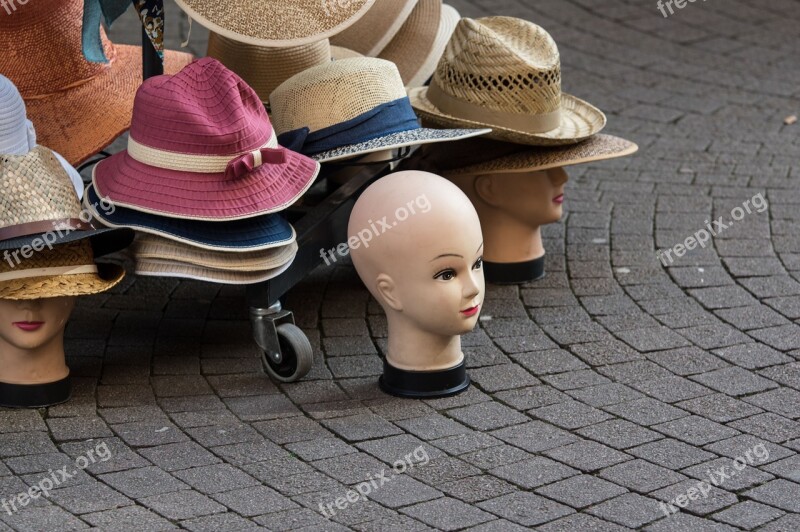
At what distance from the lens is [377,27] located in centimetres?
563

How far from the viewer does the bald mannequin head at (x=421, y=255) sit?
4027 mm

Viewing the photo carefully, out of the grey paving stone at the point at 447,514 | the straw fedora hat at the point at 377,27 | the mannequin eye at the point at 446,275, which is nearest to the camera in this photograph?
the grey paving stone at the point at 447,514

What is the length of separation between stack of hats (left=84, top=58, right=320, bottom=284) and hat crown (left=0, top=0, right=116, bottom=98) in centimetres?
90

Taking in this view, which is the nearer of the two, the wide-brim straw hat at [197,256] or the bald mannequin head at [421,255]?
the bald mannequin head at [421,255]

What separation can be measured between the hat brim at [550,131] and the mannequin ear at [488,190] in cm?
21

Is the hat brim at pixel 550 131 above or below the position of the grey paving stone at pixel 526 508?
above

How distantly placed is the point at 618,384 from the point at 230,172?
5.22 ft

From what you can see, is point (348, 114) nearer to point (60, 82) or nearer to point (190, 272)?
point (190, 272)

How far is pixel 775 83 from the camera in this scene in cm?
772

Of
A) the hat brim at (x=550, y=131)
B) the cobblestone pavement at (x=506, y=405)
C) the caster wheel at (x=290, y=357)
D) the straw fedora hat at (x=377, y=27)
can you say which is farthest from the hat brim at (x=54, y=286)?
the straw fedora hat at (x=377, y=27)

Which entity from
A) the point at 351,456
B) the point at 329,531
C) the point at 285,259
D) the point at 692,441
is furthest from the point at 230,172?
the point at 692,441

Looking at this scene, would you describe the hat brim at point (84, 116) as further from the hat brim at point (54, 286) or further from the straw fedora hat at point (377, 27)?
the straw fedora hat at point (377, 27)

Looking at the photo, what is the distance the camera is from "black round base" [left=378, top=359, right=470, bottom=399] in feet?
14.0

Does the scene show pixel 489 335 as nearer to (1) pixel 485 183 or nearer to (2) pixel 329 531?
Result: (1) pixel 485 183
